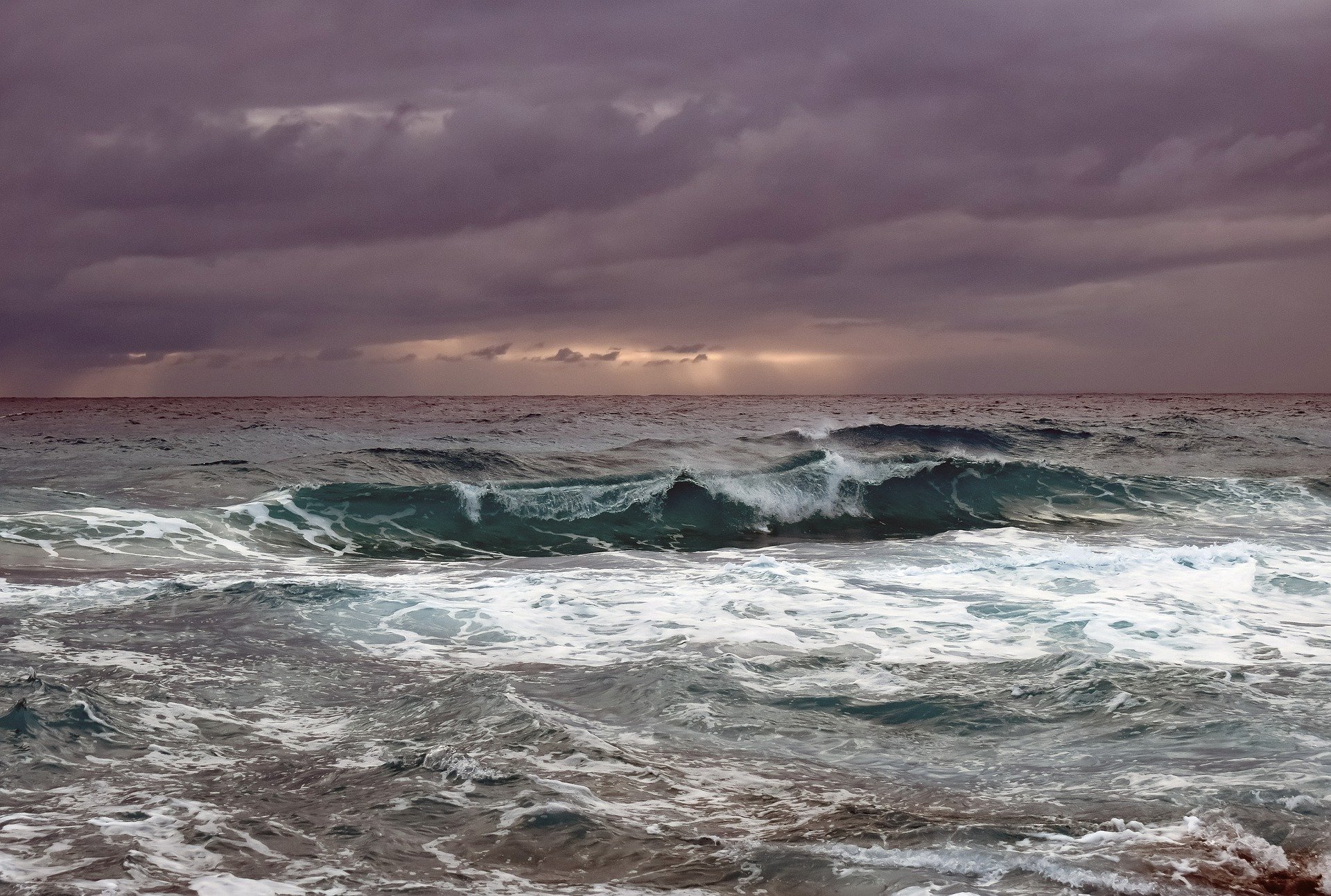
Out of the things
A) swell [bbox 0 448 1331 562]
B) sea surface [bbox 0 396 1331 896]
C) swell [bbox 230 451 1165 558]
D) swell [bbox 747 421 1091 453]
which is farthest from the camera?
swell [bbox 747 421 1091 453]

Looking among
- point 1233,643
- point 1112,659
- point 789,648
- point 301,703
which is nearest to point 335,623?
point 301,703

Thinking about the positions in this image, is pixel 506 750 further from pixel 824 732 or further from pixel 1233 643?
pixel 1233 643

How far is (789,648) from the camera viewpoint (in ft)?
28.9

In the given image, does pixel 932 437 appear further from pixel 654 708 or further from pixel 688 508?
pixel 654 708

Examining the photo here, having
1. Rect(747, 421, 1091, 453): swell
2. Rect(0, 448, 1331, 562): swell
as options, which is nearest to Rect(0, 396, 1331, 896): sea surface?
Rect(0, 448, 1331, 562): swell

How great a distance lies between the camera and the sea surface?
14.8 feet

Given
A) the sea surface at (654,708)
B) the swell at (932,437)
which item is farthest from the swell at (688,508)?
the swell at (932,437)

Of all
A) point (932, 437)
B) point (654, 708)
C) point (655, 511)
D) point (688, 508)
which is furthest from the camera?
point (932, 437)

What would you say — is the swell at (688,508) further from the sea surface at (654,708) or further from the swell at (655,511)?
the sea surface at (654,708)

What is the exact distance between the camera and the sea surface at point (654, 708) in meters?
4.52

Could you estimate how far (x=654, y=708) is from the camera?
6.98 metres

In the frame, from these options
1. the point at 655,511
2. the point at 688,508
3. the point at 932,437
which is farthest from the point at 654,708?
the point at 932,437

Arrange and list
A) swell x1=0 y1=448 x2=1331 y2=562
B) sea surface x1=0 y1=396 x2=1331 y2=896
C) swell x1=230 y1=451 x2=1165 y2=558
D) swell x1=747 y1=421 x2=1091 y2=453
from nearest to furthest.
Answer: sea surface x1=0 y1=396 x2=1331 y2=896 → swell x1=0 y1=448 x2=1331 y2=562 → swell x1=230 y1=451 x2=1165 y2=558 → swell x1=747 y1=421 x2=1091 y2=453

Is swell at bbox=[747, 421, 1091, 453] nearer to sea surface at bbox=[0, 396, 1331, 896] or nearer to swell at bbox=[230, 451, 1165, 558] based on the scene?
swell at bbox=[230, 451, 1165, 558]
